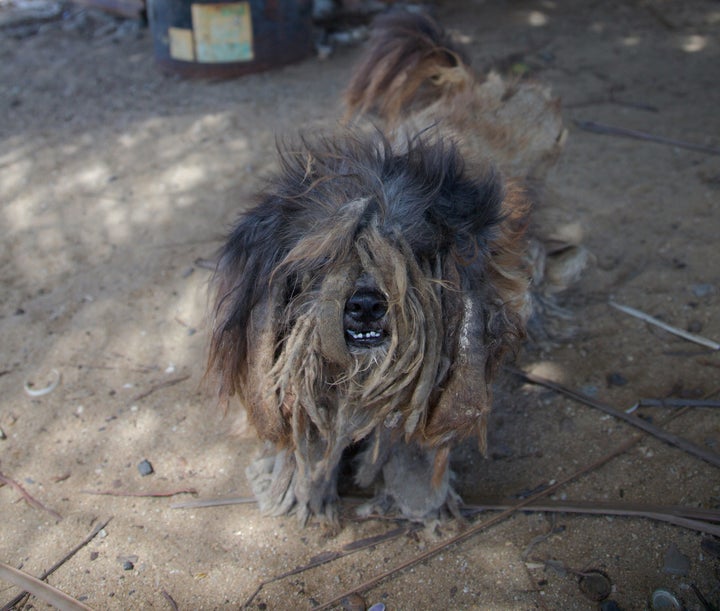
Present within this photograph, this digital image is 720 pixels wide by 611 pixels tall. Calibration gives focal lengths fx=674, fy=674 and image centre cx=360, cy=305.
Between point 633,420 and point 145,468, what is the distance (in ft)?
6.05

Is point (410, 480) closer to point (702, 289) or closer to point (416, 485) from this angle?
point (416, 485)

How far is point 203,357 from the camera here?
99.3 inches

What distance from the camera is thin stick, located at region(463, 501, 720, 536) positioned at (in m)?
2.14

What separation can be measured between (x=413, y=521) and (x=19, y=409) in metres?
1.64

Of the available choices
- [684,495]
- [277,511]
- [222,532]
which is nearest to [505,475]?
[684,495]

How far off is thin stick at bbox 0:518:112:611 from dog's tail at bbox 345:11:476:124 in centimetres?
208

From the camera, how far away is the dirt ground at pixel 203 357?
2150 millimetres

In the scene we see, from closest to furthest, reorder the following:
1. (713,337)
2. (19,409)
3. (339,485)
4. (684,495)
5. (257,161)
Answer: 1. (684,495)
2. (339,485)
3. (19,409)
4. (713,337)
5. (257,161)

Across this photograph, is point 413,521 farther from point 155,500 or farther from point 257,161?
point 257,161

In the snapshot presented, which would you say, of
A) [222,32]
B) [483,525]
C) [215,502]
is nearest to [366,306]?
[483,525]

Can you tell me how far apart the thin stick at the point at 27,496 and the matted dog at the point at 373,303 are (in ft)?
2.73

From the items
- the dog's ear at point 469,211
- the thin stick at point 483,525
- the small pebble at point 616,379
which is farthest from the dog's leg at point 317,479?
the small pebble at point 616,379

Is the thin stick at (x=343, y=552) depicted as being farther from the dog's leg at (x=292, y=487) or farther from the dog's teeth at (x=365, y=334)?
the dog's teeth at (x=365, y=334)

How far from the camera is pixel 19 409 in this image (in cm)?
271
